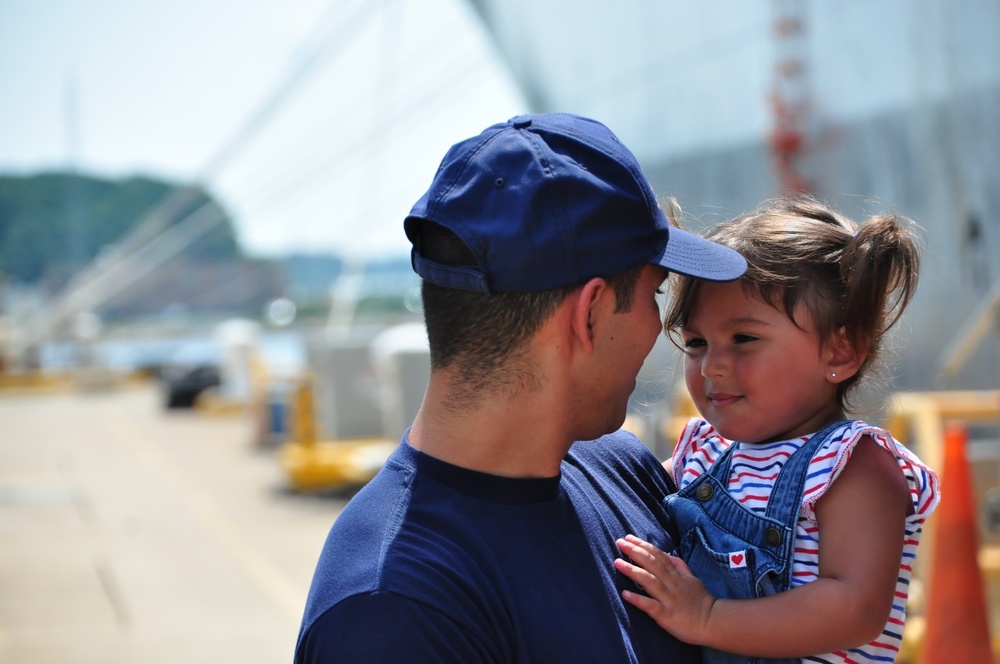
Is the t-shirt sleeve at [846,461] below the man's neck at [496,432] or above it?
below

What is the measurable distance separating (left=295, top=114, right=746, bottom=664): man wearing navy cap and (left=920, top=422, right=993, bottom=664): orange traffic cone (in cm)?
222

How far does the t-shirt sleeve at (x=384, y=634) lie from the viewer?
1.25m

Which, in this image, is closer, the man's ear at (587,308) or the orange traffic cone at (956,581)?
the man's ear at (587,308)

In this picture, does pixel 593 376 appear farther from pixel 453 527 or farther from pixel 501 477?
pixel 453 527

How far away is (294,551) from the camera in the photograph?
8.12 meters

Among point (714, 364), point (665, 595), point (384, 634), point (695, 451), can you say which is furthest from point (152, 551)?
point (384, 634)

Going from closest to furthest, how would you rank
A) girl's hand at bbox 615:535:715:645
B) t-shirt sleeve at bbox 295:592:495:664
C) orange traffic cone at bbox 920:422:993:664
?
t-shirt sleeve at bbox 295:592:495:664, girl's hand at bbox 615:535:715:645, orange traffic cone at bbox 920:422:993:664

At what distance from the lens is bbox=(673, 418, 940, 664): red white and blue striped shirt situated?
5.33ft

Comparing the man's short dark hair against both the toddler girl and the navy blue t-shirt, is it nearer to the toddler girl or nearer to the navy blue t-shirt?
the navy blue t-shirt

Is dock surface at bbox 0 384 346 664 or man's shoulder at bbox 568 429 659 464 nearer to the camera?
man's shoulder at bbox 568 429 659 464

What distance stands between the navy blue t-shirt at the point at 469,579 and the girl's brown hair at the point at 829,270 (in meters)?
0.49

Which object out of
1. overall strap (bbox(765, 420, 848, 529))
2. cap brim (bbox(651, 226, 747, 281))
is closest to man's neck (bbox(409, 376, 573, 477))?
cap brim (bbox(651, 226, 747, 281))

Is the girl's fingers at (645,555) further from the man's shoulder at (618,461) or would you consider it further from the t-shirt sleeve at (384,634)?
the t-shirt sleeve at (384,634)

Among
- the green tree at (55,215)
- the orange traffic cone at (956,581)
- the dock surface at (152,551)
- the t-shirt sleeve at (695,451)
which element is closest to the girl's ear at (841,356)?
the t-shirt sleeve at (695,451)
